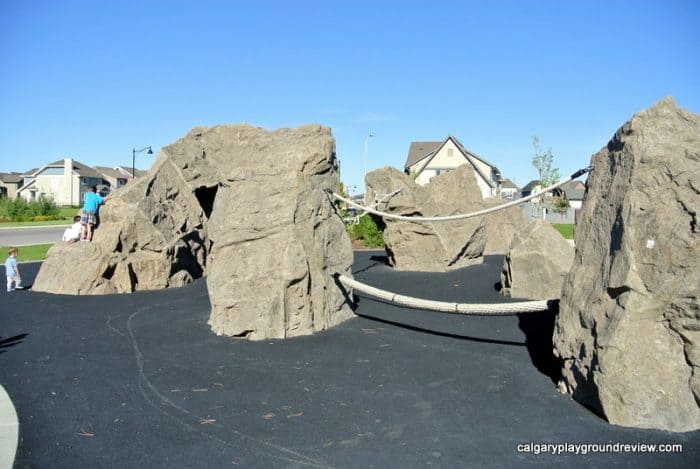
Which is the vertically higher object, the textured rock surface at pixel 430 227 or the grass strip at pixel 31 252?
the textured rock surface at pixel 430 227

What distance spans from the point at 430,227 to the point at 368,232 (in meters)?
6.75

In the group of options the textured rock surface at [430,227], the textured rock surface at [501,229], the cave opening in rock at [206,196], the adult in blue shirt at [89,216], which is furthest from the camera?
the textured rock surface at [501,229]

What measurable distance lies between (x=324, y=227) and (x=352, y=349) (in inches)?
70.7

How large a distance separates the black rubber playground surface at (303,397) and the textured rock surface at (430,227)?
501 centimetres

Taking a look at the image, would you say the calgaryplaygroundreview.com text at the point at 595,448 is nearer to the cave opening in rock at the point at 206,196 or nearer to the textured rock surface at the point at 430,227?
the textured rock surface at the point at 430,227

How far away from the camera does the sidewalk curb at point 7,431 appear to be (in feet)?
11.5

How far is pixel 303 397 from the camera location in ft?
15.0

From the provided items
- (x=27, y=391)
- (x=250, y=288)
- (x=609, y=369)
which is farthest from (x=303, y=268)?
(x=609, y=369)

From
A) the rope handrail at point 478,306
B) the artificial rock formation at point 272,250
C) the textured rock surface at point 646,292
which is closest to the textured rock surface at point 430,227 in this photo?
the artificial rock formation at point 272,250

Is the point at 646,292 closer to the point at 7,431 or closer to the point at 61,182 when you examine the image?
the point at 7,431

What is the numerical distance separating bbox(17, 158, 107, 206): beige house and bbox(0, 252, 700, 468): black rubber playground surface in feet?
197

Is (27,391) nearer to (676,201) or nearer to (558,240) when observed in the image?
(676,201)

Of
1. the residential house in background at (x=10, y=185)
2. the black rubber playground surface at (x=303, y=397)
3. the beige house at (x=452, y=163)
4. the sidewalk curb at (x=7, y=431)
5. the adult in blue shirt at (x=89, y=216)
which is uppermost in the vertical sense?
the beige house at (x=452, y=163)

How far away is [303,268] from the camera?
20.8 ft
